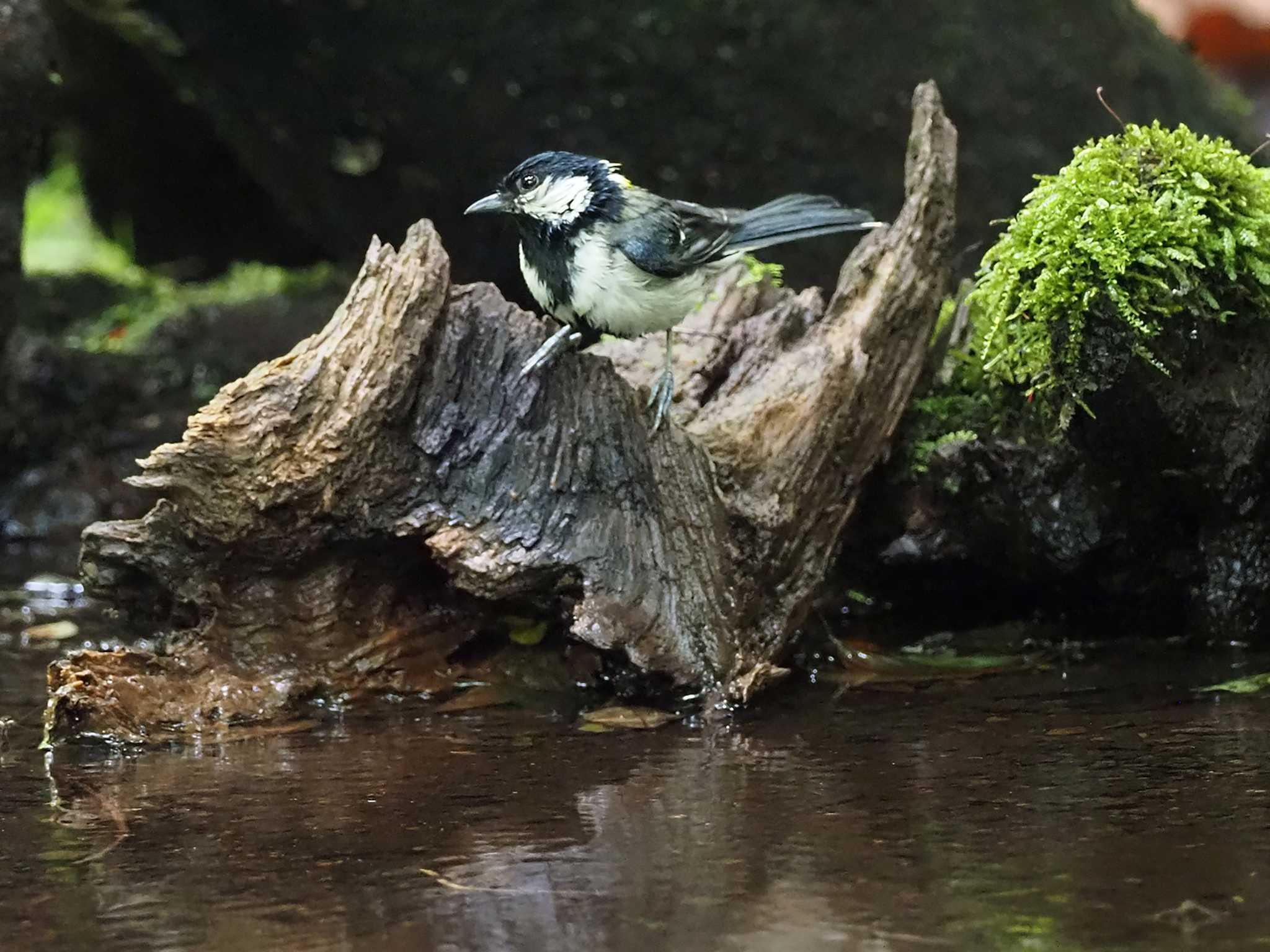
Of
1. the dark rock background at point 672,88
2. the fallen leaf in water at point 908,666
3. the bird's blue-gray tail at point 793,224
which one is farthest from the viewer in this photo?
the dark rock background at point 672,88

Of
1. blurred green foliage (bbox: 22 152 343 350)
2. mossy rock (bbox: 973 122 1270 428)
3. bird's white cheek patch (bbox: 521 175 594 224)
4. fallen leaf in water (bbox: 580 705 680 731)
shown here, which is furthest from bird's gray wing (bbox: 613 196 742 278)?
blurred green foliage (bbox: 22 152 343 350)

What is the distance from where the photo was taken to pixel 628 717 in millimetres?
3895

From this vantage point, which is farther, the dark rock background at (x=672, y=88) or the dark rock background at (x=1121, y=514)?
the dark rock background at (x=672, y=88)

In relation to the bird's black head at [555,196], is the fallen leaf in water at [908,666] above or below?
below

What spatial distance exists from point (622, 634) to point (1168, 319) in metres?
1.87

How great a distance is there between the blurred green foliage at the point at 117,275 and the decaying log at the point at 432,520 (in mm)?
3406

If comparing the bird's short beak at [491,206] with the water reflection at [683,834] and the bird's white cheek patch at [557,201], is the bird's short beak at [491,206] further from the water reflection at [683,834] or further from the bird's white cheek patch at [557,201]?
the water reflection at [683,834]

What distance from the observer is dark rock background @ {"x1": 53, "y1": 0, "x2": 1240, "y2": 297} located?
7.67 meters

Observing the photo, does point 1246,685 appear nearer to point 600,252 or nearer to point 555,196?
point 600,252

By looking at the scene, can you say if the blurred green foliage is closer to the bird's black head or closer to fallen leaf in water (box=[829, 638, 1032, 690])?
the bird's black head

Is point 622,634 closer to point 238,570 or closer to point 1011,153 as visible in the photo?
point 238,570

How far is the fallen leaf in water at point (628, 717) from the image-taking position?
382cm

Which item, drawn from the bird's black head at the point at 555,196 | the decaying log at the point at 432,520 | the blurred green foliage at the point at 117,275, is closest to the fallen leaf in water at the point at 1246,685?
the decaying log at the point at 432,520

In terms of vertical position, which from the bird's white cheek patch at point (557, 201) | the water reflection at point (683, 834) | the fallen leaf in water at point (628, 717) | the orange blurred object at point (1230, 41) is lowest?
the water reflection at point (683, 834)
